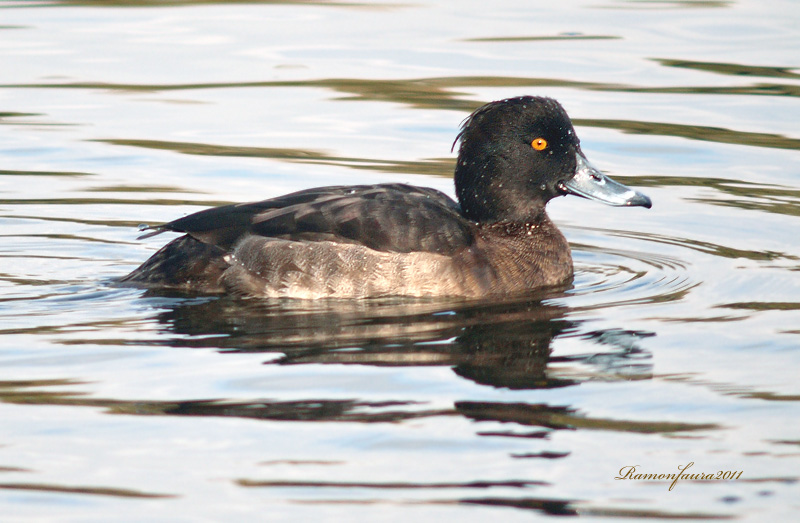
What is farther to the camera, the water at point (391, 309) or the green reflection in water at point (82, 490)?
the water at point (391, 309)

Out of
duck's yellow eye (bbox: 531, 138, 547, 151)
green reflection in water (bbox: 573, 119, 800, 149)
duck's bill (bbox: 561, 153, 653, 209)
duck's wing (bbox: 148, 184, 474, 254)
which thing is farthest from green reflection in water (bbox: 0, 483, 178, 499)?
green reflection in water (bbox: 573, 119, 800, 149)

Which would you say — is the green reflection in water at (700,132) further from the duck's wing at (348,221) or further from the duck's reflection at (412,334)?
the duck's reflection at (412,334)

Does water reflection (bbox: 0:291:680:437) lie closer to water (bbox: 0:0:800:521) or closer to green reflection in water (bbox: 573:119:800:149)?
water (bbox: 0:0:800:521)

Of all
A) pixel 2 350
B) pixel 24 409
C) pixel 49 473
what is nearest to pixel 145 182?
pixel 2 350

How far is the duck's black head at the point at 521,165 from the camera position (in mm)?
7766

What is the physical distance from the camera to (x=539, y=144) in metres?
7.84

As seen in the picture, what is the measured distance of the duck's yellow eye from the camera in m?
7.83

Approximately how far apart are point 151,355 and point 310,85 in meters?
7.56

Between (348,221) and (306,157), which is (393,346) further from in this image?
(306,157)

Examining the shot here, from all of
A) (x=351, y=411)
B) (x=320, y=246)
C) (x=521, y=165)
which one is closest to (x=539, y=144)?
(x=521, y=165)

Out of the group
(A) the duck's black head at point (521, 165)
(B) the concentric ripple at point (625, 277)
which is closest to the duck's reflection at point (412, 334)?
(B) the concentric ripple at point (625, 277)

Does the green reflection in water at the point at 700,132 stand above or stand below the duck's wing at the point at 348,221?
above

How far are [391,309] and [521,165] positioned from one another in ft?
4.80

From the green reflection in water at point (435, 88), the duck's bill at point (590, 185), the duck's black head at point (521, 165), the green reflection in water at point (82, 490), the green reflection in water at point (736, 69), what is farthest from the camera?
the green reflection in water at point (736, 69)
